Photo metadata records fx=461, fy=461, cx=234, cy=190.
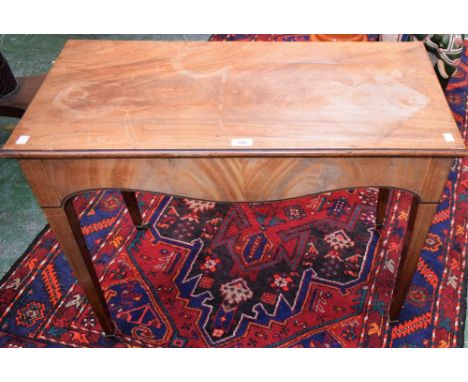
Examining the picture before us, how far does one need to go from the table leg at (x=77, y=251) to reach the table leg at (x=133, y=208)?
51 cm

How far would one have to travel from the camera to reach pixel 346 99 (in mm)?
1361

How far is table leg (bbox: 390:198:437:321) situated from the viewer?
1.35 meters

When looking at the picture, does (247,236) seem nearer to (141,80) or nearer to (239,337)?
(239,337)

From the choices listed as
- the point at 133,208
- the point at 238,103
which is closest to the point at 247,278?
the point at 133,208

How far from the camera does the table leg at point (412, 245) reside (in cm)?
135

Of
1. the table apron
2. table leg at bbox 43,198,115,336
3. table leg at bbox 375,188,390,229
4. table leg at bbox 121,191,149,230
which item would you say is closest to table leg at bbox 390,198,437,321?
the table apron

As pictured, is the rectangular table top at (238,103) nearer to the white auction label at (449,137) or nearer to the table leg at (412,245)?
the white auction label at (449,137)

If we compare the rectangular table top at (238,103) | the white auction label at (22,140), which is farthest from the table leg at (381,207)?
the white auction label at (22,140)

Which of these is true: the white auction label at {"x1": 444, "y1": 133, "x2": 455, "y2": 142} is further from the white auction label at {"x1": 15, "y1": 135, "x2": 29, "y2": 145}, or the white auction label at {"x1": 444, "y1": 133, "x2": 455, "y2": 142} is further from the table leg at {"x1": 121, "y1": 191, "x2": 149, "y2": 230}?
the table leg at {"x1": 121, "y1": 191, "x2": 149, "y2": 230}

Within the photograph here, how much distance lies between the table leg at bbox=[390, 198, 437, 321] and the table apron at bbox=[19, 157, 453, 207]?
0.17ft

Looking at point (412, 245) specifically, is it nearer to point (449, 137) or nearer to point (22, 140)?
point (449, 137)

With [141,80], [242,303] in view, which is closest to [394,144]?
[141,80]

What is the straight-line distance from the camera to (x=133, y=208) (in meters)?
2.09

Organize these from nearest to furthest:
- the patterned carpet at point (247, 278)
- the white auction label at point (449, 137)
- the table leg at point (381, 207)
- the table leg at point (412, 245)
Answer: the white auction label at point (449, 137) < the table leg at point (412, 245) < the patterned carpet at point (247, 278) < the table leg at point (381, 207)
